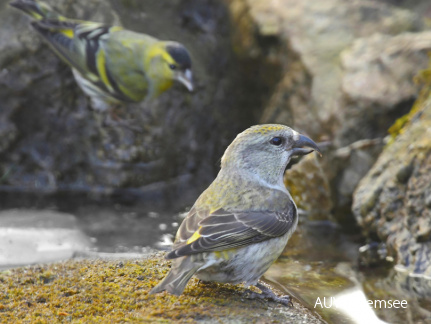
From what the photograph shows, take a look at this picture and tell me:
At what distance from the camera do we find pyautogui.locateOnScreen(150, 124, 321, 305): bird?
3.56m

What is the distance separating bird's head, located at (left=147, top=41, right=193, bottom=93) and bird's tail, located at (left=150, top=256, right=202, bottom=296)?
4.14 m

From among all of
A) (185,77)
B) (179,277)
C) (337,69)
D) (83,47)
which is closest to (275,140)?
(179,277)

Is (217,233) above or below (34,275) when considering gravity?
above

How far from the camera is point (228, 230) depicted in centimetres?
371

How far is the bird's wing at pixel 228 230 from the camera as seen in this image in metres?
3.53

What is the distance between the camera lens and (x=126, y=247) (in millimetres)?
6172

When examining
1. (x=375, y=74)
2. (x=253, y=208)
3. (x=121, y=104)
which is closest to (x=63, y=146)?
(x=121, y=104)

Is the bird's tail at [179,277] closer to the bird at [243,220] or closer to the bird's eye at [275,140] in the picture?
the bird at [243,220]

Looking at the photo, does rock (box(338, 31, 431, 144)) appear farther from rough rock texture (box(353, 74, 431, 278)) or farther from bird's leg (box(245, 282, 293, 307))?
bird's leg (box(245, 282, 293, 307))

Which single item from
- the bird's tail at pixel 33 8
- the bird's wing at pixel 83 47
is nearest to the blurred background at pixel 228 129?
the bird's tail at pixel 33 8

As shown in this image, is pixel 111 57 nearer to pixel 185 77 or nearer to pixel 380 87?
pixel 185 77

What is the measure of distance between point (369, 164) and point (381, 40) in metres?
1.87

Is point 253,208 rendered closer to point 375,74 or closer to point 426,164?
point 426,164

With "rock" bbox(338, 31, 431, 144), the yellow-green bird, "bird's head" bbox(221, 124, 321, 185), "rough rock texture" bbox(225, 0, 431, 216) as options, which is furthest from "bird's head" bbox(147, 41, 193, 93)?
"bird's head" bbox(221, 124, 321, 185)
